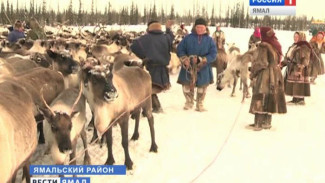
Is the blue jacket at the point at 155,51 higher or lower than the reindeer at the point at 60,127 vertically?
higher

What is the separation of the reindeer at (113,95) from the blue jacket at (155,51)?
4.64 feet

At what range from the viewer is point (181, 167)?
579 centimetres

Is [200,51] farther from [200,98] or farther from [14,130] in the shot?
[14,130]

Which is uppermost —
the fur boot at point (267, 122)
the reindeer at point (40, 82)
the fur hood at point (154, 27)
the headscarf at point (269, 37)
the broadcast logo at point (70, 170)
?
the fur hood at point (154, 27)

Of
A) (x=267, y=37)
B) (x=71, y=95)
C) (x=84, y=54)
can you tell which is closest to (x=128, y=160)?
(x=71, y=95)

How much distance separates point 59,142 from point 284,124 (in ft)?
17.7

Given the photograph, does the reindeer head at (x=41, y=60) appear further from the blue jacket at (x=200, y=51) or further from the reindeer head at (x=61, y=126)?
the reindeer head at (x=61, y=126)

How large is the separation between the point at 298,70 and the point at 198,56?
2.92 metres

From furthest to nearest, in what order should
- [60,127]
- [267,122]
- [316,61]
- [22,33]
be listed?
[22,33], [316,61], [267,122], [60,127]

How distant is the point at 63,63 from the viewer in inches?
262

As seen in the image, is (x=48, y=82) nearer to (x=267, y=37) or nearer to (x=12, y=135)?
(x=12, y=135)

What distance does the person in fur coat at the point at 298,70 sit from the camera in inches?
380

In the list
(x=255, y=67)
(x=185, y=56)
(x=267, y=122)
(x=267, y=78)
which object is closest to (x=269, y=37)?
(x=255, y=67)

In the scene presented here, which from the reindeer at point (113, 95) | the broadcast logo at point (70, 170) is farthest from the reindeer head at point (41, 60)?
the broadcast logo at point (70, 170)
